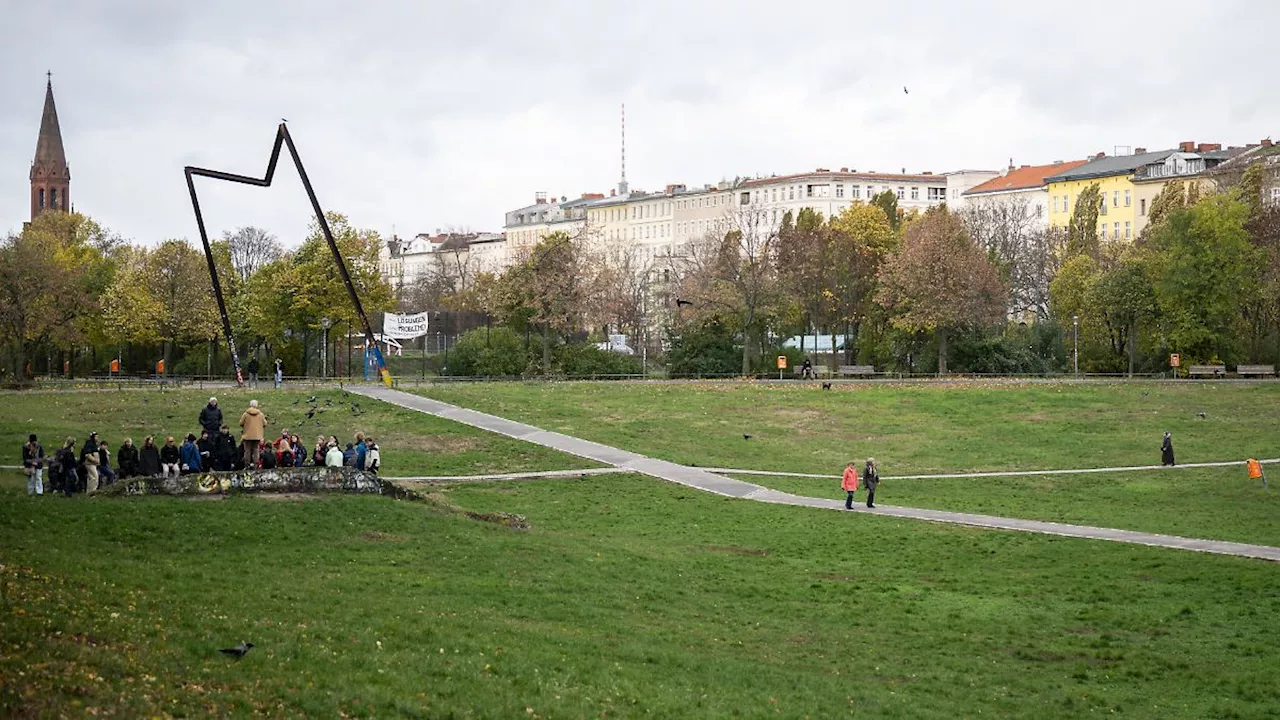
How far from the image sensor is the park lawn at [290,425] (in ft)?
152

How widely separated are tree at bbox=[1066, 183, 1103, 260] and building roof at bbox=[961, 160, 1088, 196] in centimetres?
4310

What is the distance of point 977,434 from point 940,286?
24.6 meters

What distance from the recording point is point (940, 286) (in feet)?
266

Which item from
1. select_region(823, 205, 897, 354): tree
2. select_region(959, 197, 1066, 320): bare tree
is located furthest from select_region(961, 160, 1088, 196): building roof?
select_region(823, 205, 897, 354): tree

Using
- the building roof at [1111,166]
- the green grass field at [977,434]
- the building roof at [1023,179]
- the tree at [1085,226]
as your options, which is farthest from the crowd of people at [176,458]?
the building roof at [1023,179]

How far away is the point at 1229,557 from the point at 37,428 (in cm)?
3687

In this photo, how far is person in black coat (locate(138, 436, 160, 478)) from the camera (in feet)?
108

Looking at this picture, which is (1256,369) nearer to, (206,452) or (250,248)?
(206,452)

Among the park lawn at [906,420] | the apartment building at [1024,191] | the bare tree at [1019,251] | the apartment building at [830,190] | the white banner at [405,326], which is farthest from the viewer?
the apartment building at [830,190]

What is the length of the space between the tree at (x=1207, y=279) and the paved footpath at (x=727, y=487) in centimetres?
4153

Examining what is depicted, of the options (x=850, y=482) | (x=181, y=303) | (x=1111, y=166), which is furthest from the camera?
(x=1111, y=166)

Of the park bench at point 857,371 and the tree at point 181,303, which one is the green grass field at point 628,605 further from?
the tree at point 181,303

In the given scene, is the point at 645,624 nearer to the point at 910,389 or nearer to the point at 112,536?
the point at 112,536

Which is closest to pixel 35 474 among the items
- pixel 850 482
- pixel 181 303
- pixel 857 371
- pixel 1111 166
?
pixel 850 482
